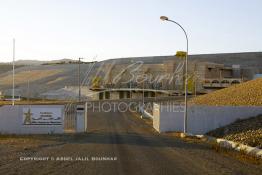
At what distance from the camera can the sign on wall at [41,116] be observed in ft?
90.8

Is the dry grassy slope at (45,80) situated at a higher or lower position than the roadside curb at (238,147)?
higher

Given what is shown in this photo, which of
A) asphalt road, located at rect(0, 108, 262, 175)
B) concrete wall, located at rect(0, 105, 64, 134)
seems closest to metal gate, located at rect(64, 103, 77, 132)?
concrete wall, located at rect(0, 105, 64, 134)

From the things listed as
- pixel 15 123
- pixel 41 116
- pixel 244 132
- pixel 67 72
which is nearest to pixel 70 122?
pixel 41 116

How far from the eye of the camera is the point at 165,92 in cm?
8969

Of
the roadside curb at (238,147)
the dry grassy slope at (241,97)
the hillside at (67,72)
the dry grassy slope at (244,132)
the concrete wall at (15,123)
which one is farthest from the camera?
the hillside at (67,72)

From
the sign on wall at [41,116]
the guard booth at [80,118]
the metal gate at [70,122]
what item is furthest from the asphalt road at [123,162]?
the metal gate at [70,122]

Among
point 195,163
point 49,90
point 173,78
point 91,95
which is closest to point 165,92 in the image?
point 173,78

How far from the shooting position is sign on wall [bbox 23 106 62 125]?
27.7 m

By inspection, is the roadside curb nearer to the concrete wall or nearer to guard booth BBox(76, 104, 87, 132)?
guard booth BBox(76, 104, 87, 132)

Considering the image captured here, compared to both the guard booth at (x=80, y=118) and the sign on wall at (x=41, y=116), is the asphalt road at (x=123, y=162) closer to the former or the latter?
the sign on wall at (x=41, y=116)

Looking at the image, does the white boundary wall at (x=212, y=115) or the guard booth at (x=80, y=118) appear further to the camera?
the white boundary wall at (x=212, y=115)

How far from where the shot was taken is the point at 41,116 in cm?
2783

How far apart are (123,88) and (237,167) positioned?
8419 cm

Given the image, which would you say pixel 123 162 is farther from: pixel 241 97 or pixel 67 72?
pixel 67 72
